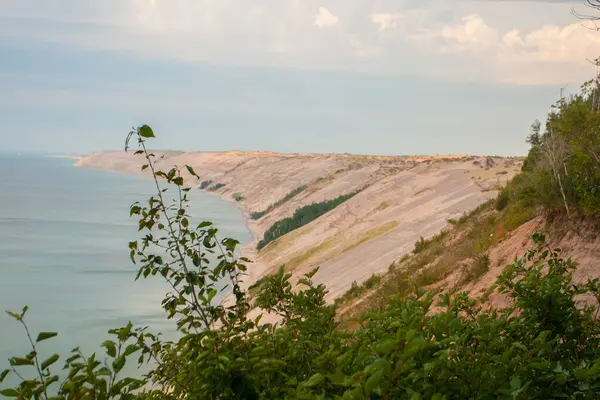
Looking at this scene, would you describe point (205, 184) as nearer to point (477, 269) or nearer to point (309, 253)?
point (309, 253)

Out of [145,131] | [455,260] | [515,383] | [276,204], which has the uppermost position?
[276,204]

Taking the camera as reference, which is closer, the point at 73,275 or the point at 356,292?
the point at 356,292

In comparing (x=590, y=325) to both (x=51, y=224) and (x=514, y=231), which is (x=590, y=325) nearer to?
(x=514, y=231)

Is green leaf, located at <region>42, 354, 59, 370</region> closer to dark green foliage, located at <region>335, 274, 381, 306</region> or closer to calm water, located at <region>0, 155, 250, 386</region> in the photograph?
dark green foliage, located at <region>335, 274, 381, 306</region>


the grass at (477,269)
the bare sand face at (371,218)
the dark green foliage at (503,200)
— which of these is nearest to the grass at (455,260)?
the grass at (477,269)

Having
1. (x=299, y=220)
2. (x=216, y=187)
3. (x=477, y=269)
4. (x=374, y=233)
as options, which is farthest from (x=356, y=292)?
(x=216, y=187)

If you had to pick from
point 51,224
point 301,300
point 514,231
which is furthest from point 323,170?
point 301,300

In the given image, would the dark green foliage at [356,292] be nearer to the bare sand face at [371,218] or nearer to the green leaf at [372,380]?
the bare sand face at [371,218]
